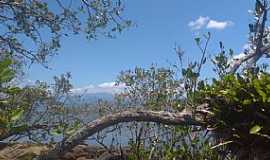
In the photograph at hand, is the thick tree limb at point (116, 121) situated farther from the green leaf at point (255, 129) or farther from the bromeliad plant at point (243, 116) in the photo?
the green leaf at point (255, 129)

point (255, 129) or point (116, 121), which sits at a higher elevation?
point (116, 121)

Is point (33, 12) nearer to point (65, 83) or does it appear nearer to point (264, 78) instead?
point (65, 83)

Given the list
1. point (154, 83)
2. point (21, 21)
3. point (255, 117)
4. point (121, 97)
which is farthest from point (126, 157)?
point (21, 21)

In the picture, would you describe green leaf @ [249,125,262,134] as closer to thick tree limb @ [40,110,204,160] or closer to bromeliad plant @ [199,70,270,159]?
bromeliad plant @ [199,70,270,159]

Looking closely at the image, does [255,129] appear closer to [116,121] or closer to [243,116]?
[243,116]

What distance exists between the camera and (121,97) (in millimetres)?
12516

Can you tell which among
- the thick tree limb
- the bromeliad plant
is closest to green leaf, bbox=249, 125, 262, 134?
the bromeliad plant

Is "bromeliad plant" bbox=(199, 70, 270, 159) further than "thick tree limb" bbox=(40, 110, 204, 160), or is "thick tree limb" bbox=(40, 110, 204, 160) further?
"bromeliad plant" bbox=(199, 70, 270, 159)

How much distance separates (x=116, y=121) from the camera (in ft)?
16.9

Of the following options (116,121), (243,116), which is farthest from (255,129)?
(116,121)

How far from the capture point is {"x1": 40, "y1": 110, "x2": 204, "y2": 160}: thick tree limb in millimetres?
4906

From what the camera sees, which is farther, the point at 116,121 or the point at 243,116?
the point at 243,116

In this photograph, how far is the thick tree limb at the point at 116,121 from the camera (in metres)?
4.91

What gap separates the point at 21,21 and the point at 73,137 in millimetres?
7435
